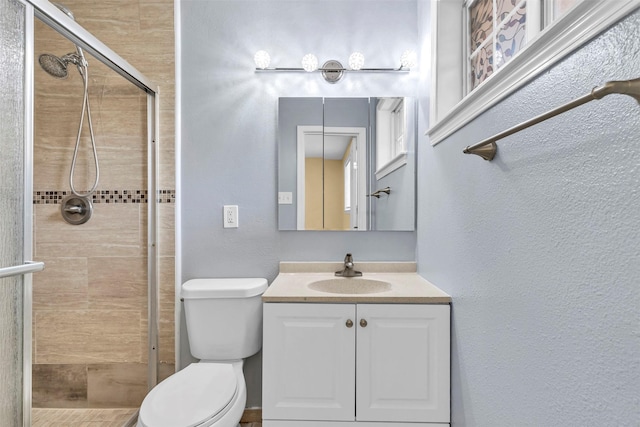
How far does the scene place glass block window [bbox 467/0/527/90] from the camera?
1.10 meters

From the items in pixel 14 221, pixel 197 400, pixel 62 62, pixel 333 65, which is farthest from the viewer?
pixel 333 65

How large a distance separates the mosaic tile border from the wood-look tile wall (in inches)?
0.5

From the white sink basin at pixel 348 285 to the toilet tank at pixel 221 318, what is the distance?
315mm

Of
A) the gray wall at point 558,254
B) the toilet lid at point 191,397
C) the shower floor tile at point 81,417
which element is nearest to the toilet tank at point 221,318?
the toilet lid at point 191,397

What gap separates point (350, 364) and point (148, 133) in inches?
60.8

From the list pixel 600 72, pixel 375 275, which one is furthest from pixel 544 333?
pixel 375 275

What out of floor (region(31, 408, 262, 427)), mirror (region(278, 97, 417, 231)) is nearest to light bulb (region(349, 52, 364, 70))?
mirror (region(278, 97, 417, 231))

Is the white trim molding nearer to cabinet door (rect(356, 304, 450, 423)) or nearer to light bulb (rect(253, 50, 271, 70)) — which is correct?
cabinet door (rect(356, 304, 450, 423))

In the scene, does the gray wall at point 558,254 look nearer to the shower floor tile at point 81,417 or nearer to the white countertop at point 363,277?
the white countertop at point 363,277

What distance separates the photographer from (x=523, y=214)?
0.84m

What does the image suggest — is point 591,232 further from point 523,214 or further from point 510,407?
point 510,407

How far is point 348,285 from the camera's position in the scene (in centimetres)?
172

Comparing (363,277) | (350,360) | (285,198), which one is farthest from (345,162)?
(350,360)

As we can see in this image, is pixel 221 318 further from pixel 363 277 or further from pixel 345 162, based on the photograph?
pixel 345 162
